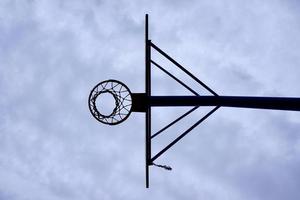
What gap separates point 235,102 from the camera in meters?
8.00

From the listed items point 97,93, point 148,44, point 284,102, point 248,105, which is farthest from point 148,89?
point 284,102

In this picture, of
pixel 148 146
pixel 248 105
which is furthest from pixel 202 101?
pixel 148 146

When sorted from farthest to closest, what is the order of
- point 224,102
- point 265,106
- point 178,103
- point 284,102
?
point 178,103
point 224,102
point 265,106
point 284,102

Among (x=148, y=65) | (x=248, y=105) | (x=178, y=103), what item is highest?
(x=148, y=65)

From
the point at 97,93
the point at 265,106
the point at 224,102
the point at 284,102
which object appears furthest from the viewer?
the point at 97,93

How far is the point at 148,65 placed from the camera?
8.48 m

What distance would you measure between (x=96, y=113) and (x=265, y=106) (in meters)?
5.18

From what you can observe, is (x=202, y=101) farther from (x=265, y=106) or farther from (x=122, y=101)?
(x=122, y=101)

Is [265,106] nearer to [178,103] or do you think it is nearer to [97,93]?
[178,103]

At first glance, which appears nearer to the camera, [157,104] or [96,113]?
[157,104]

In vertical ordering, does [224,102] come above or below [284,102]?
above

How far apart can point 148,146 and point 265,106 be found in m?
3.22

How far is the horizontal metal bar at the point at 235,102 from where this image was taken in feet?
22.1

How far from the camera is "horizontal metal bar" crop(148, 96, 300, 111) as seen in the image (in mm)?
6748
